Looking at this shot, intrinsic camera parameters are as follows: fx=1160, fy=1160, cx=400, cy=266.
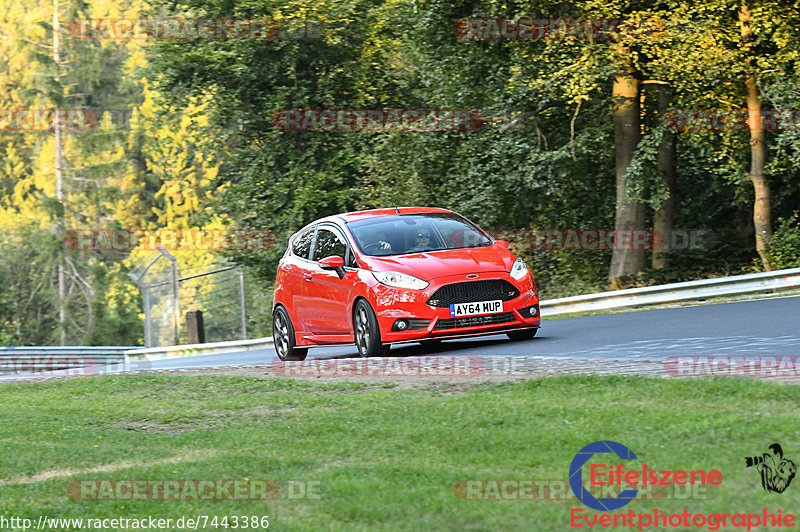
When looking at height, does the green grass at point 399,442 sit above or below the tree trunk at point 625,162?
below

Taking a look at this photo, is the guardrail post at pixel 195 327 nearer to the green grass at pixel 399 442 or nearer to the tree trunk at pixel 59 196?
the green grass at pixel 399 442

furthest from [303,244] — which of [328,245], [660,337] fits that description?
[660,337]

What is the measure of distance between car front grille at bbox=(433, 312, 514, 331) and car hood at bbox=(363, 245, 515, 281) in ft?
1.64

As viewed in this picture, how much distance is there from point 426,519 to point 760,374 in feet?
14.3

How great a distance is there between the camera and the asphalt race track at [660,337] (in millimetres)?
11141

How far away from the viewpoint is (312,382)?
1073cm

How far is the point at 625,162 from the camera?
2528 cm

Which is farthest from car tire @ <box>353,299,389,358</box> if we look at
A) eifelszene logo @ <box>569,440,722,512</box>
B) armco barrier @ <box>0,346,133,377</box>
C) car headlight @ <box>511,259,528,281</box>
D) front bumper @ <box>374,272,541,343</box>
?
armco barrier @ <box>0,346,133,377</box>

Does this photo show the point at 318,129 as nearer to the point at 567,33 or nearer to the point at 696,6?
the point at 567,33

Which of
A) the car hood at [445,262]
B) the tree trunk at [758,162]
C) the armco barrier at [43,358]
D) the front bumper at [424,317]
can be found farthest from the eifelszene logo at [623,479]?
the armco barrier at [43,358]

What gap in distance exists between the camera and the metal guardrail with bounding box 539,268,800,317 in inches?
736

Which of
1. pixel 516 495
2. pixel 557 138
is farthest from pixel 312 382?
pixel 557 138

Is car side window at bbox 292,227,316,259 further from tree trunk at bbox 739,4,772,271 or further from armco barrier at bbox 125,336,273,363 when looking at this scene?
tree trunk at bbox 739,4,772,271

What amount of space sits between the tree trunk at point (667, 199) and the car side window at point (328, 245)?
464 inches
